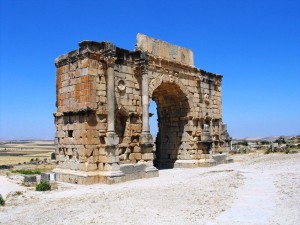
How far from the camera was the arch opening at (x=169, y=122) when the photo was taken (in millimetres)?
18109

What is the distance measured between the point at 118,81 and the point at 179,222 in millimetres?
8158

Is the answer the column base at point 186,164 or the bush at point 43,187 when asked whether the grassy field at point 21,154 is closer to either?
the column base at point 186,164

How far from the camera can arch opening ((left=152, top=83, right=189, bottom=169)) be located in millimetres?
18109

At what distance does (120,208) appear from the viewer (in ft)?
25.9

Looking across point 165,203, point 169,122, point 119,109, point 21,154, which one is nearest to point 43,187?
point 119,109

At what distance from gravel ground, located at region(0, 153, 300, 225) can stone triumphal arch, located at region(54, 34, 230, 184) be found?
1392 millimetres

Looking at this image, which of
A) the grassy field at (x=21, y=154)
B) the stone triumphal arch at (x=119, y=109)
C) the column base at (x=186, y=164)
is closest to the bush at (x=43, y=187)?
the stone triumphal arch at (x=119, y=109)

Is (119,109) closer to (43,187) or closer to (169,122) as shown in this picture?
(43,187)

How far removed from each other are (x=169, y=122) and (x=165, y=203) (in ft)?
35.2

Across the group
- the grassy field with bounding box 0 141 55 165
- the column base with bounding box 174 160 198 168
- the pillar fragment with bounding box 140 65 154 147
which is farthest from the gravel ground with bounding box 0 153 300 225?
the grassy field with bounding box 0 141 55 165

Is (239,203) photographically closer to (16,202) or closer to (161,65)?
(16,202)

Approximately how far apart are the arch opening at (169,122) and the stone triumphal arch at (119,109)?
0.07 m

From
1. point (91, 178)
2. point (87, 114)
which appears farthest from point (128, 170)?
point (87, 114)

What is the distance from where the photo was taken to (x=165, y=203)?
8.31 m
